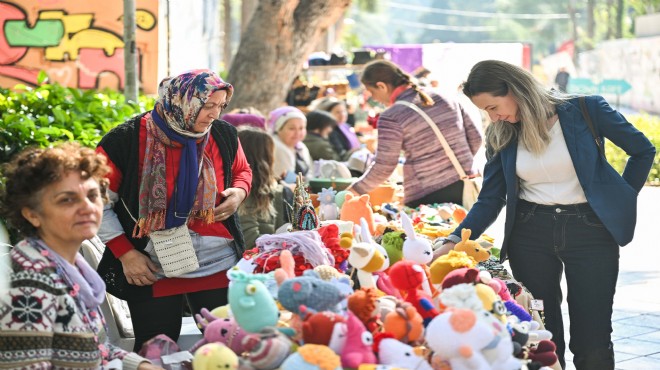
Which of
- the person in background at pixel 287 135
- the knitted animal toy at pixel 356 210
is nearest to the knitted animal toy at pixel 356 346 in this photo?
the knitted animal toy at pixel 356 210

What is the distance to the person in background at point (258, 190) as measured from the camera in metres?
6.69

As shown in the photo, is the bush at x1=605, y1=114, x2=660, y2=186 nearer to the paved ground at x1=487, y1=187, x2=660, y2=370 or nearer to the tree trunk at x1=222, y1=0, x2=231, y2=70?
the paved ground at x1=487, y1=187, x2=660, y2=370

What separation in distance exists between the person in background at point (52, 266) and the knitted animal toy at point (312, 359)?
0.59 meters

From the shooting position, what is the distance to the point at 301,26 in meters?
12.9

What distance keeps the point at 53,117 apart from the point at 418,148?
2625 millimetres

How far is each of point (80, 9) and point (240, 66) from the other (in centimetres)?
230

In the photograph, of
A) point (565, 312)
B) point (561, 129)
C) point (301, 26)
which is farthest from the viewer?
point (301, 26)

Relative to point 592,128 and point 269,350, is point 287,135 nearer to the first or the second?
point 592,128

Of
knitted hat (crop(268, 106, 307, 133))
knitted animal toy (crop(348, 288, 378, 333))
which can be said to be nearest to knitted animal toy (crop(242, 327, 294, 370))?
knitted animal toy (crop(348, 288, 378, 333))

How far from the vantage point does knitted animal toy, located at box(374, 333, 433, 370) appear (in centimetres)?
319

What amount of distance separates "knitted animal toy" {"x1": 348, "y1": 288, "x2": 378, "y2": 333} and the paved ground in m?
3.25

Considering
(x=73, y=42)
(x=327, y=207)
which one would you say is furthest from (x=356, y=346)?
(x=73, y=42)

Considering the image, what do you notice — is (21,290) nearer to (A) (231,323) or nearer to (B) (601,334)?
(A) (231,323)

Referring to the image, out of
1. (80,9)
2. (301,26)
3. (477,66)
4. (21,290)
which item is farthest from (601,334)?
(80,9)
